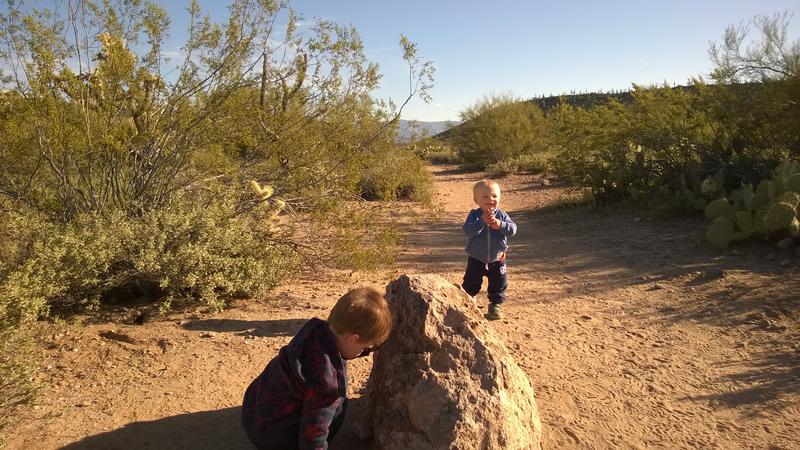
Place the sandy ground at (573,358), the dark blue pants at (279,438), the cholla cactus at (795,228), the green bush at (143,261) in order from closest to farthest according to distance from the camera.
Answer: the dark blue pants at (279,438)
the sandy ground at (573,358)
the green bush at (143,261)
the cholla cactus at (795,228)

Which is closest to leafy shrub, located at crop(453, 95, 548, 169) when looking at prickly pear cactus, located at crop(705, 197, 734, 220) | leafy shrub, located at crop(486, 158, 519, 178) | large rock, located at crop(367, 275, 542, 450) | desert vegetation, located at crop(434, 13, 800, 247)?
leafy shrub, located at crop(486, 158, 519, 178)

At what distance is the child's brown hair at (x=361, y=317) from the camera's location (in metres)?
2.41

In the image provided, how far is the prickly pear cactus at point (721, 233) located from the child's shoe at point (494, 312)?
134 inches

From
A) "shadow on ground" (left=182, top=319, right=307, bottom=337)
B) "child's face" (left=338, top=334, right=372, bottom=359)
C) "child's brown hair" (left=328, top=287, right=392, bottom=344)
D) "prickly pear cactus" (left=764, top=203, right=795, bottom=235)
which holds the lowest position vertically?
"shadow on ground" (left=182, top=319, right=307, bottom=337)

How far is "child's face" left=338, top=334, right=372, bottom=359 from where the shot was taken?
8.01 ft

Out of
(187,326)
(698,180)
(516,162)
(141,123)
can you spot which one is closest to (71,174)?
(141,123)

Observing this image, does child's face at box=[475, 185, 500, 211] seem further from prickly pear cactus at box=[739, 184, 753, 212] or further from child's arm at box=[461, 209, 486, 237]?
prickly pear cactus at box=[739, 184, 753, 212]

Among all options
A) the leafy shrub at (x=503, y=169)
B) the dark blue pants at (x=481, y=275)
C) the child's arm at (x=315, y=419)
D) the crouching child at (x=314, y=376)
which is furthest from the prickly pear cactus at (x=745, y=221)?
the leafy shrub at (x=503, y=169)

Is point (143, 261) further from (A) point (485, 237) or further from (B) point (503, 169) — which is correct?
(B) point (503, 169)

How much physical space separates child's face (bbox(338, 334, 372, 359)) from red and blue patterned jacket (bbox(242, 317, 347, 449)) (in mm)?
34

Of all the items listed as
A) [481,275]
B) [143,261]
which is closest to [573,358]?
[481,275]

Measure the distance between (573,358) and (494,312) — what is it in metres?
0.89

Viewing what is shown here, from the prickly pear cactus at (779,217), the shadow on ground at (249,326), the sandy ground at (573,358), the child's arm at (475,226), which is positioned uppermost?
the child's arm at (475,226)

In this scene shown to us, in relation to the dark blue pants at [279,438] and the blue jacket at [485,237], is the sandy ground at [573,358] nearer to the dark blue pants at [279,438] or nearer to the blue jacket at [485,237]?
the dark blue pants at [279,438]
